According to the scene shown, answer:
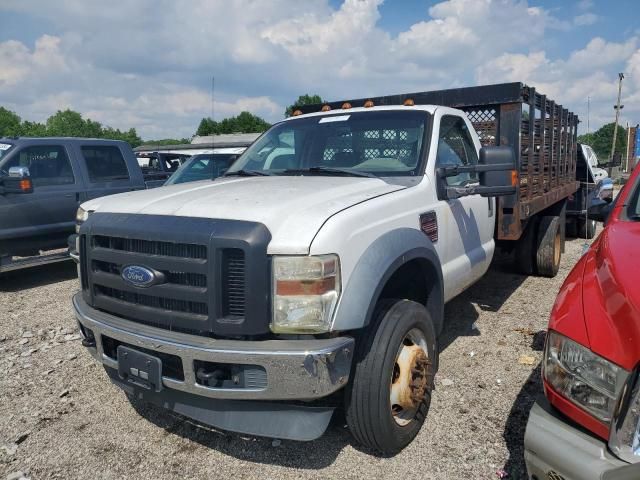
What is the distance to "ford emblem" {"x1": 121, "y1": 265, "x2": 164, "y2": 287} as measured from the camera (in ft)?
Result: 8.18

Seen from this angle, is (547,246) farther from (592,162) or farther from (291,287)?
(592,162)

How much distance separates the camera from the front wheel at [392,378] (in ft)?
8.30

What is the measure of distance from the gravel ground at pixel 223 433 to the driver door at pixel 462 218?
72 centimetres

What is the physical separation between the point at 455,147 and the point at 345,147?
3.00 feet

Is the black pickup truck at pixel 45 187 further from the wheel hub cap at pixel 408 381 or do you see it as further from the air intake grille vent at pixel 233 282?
the wheel hub cap at pixel 408 381

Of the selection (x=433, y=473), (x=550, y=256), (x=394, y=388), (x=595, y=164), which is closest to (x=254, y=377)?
(x=394, y=388)

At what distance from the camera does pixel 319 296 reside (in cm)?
229

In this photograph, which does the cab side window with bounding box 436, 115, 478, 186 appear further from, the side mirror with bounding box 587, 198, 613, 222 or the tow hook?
the tow hook

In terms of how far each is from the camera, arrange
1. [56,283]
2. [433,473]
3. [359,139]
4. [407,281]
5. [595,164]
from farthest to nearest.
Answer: [595,164], [56,283], [359,139], [407,281], [433,473]

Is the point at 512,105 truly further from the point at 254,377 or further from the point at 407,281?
the point at 254,377

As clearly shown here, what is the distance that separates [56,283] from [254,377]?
223 inches

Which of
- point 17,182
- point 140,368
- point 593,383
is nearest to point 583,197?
point 593,383

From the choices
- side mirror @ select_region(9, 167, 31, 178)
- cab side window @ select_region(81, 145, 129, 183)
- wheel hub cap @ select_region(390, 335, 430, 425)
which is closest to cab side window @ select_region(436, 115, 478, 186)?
wheel hub cap @ select_region(390, 335, 430, 425)

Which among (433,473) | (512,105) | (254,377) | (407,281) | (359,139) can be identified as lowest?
(433,473)
